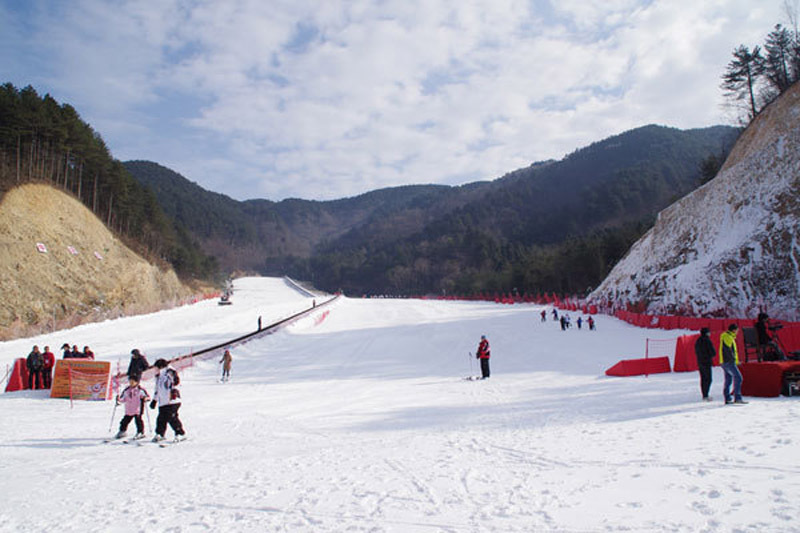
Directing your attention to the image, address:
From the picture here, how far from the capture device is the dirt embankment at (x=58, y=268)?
1222 inches

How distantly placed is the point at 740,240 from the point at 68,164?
63.2m

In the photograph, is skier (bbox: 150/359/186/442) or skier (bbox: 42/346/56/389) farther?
skier (bbox: 42/346/56/389)

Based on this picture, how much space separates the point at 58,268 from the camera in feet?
117

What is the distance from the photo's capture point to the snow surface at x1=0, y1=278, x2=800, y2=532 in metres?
5.20

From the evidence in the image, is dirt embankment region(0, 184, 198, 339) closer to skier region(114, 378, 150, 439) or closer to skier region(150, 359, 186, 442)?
skier region(114, 378, 150, 439)

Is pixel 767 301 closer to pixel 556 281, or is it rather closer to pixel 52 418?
pixel 52 418

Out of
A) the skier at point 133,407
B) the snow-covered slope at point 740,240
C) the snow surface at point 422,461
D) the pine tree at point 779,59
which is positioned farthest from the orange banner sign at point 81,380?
the pine tree at point 779,59

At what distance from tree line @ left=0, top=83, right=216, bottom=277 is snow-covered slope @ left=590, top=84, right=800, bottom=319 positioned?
49657 millimetres

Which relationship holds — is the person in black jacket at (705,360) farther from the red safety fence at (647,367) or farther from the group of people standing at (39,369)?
the group of people standing at (39,369)

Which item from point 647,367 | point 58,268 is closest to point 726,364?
point 647,367

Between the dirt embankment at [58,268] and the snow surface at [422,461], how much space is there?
69.3 feet

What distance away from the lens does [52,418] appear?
38.7 feet

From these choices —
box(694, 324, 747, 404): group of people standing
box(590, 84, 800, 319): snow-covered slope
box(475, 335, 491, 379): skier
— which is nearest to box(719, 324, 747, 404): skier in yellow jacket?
box(694, 324, 747, 404): group of people standing

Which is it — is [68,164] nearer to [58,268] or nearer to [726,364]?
[58,268]
